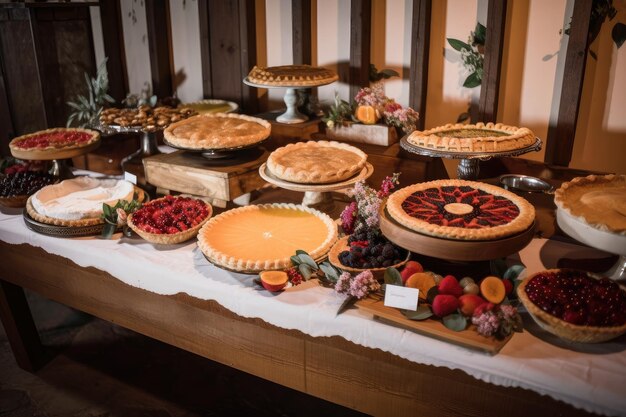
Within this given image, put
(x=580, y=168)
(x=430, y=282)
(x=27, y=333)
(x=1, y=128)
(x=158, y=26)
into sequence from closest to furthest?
(x=430, y=282), (x=580, y=168), (x=27, y=333), (x=158, y=26), (x=1, y=128)

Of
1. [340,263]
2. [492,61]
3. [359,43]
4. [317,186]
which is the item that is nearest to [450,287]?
[340,263]

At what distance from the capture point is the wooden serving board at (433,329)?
1862 mm

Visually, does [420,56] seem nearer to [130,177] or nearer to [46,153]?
[130,177]

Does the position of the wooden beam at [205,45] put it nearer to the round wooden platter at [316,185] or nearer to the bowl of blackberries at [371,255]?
the round wooden platter at [316,185]

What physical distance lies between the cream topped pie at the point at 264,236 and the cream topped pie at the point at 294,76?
2.49 ft

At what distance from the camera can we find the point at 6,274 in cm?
316

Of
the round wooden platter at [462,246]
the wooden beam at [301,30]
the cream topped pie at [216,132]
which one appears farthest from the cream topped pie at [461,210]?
the wooden beam at [301,30]

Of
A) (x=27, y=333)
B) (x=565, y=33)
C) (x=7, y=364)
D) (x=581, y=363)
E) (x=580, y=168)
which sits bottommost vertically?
(x=7, y=364)

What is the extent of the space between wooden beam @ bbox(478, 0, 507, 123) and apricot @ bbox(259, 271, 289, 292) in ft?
5.00

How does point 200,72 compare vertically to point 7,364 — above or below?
above

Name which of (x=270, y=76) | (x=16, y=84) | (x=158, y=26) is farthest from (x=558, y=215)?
(x=16, y=84)

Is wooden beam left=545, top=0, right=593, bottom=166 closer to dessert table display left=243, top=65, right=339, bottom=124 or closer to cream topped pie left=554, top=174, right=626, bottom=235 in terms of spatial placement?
cream topped pie left=554, top=174, right=626, bottom=235

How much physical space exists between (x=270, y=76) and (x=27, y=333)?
204 centimetres

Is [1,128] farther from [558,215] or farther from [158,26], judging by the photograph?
[558,215]
